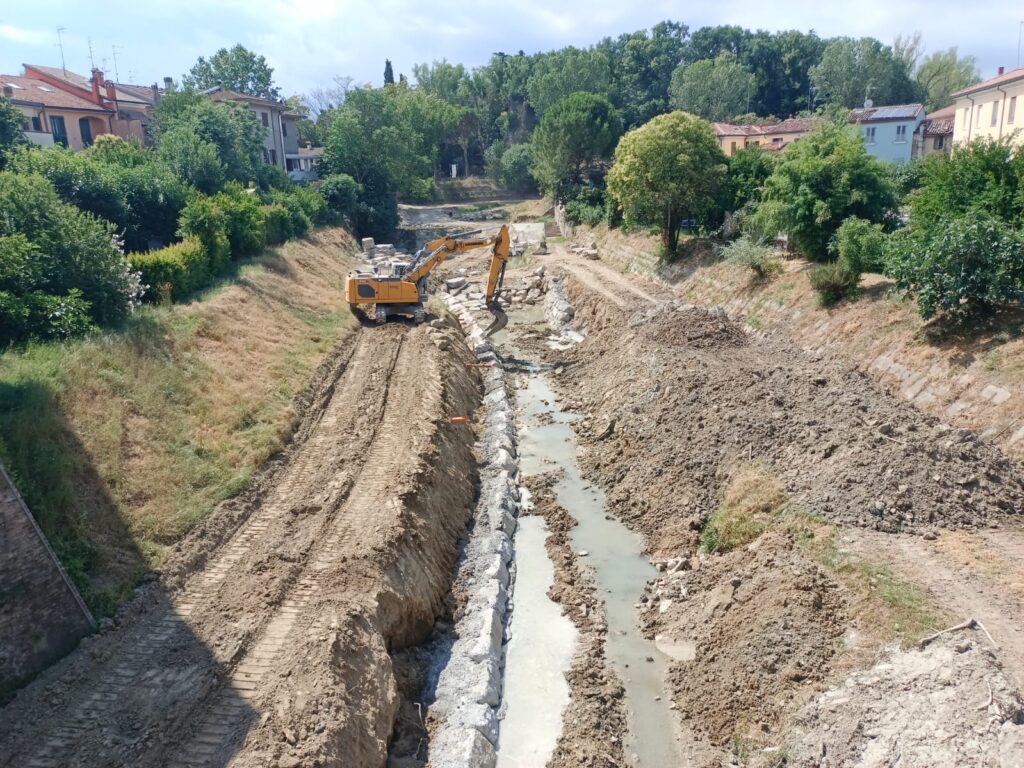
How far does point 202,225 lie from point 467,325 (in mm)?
11756

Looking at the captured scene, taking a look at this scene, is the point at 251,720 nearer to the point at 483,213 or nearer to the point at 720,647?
the point at 720,647

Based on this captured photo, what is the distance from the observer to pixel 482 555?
14844 mm

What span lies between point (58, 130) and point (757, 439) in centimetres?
4772

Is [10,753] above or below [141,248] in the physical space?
below

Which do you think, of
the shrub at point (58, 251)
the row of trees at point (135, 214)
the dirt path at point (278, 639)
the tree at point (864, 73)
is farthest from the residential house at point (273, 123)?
the tree at point (864, 73)

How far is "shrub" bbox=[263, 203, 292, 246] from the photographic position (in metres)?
35.4

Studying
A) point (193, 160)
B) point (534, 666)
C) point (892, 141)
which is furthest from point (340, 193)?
point (534, 666)

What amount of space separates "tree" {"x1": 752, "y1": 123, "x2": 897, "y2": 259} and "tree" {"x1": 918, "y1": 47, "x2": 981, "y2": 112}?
61.5 meters

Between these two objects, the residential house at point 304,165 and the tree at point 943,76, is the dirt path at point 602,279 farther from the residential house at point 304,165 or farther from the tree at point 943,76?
the tree at point 943,76

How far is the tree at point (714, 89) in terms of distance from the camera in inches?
2963

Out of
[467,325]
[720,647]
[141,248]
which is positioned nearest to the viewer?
[720,647]

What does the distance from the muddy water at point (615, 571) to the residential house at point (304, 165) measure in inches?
1540

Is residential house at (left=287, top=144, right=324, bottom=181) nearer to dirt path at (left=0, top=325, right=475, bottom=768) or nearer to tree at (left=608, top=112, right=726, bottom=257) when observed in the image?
tree at (left=608, top=112, right=726, bottom=257)

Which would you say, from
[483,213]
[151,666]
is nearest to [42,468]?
[151,666]
